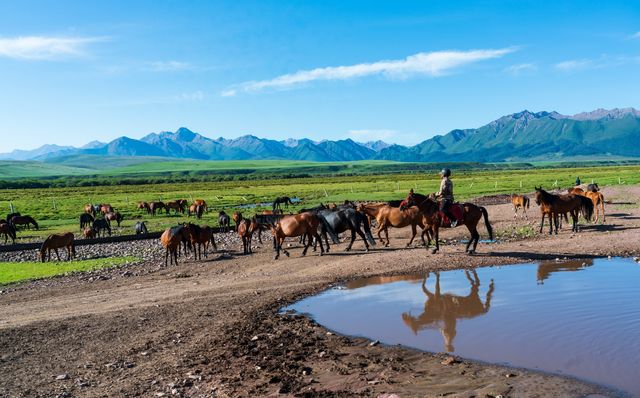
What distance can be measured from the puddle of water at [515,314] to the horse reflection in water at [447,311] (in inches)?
0.8

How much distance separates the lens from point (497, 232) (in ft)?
79.9

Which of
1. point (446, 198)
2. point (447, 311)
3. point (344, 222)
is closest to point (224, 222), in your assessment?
point (344, 222)

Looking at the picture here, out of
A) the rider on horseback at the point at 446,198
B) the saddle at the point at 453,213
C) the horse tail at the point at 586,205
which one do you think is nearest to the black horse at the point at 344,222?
the saddle at the point at 453,213

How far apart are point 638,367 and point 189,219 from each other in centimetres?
3694

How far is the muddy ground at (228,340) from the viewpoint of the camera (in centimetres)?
786

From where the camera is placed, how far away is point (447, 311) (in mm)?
11844

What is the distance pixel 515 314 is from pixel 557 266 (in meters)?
5.98

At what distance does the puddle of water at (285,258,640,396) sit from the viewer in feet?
28.1

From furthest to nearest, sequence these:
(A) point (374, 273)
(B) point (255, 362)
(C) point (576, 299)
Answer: (A) point (374, 273), (C) point (576, 299), (B) point (255, 362)

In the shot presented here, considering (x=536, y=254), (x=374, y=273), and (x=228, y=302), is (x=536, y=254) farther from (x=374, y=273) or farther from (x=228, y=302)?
(x=228, y=302)

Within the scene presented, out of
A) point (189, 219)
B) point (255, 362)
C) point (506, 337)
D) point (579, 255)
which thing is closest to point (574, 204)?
point (579, 255)

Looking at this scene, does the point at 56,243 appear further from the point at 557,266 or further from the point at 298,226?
the point at 557,266

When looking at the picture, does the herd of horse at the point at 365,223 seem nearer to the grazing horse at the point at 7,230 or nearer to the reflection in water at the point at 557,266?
the reflection in water at the point at 557,266

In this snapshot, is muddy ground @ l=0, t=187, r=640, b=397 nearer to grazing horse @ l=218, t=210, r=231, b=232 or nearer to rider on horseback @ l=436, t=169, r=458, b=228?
rider on horseback @ l=436, t=169, r=458, b=228
